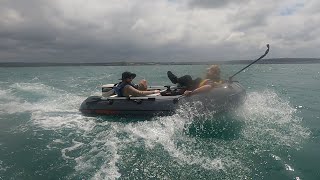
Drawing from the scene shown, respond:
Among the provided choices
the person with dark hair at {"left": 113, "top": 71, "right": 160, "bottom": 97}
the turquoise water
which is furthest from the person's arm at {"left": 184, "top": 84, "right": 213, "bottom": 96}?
the person with dark hair at {"left": 113, "top": 71, "right": 160, "bottom": 97}

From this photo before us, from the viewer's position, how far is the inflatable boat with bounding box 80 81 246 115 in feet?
34.0

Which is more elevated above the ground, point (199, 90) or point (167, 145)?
point (199, 90)

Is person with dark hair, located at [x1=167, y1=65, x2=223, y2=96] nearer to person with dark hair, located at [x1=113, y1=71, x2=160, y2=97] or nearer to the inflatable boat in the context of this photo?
the inflatable boat

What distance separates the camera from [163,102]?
10469 millimetres

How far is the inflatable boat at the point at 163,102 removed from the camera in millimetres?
10375

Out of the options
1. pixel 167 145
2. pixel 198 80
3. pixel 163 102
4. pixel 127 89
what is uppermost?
pixel 198 80

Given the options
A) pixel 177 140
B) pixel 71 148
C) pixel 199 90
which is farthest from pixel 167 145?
pixel 199 90

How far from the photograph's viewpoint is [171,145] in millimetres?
7816

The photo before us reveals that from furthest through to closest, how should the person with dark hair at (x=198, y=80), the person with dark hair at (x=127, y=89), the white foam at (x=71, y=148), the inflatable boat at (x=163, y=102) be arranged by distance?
the person with dark hair at (x=127, y=89)
the person with dark hair at (x=198, y=80)
the inflatable boat at (x=163, y=102)
the white foam at (x=71, y=148)

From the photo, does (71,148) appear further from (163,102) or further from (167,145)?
(163,102)

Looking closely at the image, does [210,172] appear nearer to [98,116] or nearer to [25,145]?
[25,145]

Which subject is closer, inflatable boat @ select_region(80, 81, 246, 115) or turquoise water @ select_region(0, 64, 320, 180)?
turquoise water @ select_region(0, 64, 320, 180)

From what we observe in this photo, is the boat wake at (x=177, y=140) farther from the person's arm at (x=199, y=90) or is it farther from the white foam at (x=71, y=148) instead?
the person's arm at (x=199, y=90)

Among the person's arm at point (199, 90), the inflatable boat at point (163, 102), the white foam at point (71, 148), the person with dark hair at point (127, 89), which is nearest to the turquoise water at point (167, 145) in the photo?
the white foam at point (71, 148)
